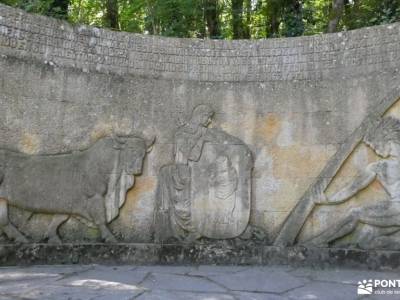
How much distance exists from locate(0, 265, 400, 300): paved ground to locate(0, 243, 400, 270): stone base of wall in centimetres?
19

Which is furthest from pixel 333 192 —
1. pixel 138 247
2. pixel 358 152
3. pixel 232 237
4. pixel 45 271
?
pixel 45 271

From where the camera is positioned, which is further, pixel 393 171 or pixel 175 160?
pixel 175 160

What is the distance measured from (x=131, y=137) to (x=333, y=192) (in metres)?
2.98

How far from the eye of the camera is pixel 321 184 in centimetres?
603

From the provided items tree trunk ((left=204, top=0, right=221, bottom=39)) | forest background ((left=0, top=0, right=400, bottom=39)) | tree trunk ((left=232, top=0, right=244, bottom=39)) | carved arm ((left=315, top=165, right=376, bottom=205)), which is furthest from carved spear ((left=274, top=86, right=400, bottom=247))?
tree trunk ((left=232, top=0, right=244, bottom=39))

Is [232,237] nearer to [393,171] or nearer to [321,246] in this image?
[321,246]

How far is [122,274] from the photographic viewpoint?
5117mm

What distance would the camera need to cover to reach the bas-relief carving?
6.11 m

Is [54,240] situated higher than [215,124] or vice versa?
[215,124]

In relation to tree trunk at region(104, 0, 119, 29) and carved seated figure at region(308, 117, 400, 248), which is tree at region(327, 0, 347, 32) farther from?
tree trunk at region(104, 0, 119, 29)

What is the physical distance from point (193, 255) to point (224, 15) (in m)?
8.76

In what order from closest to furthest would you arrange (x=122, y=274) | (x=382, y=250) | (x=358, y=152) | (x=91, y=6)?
1. (x=122, y=274)
2. (x=382, y=250)
3. (x=358, y=152)
4. (x=91, y=6)

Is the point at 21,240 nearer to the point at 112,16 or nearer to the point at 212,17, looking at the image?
the point at 212,17

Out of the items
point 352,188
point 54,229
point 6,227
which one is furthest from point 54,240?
point 352,188
